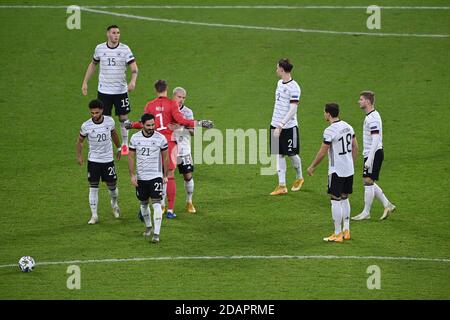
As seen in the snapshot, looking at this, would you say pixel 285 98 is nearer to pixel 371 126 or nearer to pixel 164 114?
pixel 371 126

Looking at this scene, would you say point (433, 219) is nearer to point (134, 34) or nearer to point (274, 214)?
point (274, 214)

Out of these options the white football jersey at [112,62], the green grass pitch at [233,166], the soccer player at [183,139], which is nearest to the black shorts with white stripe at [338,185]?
the green grass pitch at [233,166]

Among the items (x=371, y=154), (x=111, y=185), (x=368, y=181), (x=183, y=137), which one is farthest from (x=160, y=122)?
(x=368, y=181)

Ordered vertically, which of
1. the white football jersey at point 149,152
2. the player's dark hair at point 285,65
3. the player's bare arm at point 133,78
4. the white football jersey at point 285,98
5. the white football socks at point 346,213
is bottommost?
the white football socks at point 346,213

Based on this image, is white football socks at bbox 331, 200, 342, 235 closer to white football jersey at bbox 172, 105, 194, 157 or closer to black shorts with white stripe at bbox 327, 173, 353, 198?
black shorts with white stripe at bbox 327, 173, 353, 198

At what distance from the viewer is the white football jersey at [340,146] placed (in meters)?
16.8

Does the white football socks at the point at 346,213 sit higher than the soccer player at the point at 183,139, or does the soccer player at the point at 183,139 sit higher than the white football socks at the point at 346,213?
the soccer player at the point at 183,139

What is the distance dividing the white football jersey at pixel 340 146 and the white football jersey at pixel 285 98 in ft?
7.69

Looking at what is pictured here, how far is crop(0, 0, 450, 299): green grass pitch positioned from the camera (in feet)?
51.4

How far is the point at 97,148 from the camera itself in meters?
17.8

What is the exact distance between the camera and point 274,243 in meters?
17.2

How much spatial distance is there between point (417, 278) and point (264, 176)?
239 inches

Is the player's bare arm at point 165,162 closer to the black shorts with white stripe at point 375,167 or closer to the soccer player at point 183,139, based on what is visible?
the soccer player at point 183,139

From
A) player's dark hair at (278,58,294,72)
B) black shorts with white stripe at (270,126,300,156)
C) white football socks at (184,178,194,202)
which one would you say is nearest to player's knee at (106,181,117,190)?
white football socks at (184,178,194,202)
